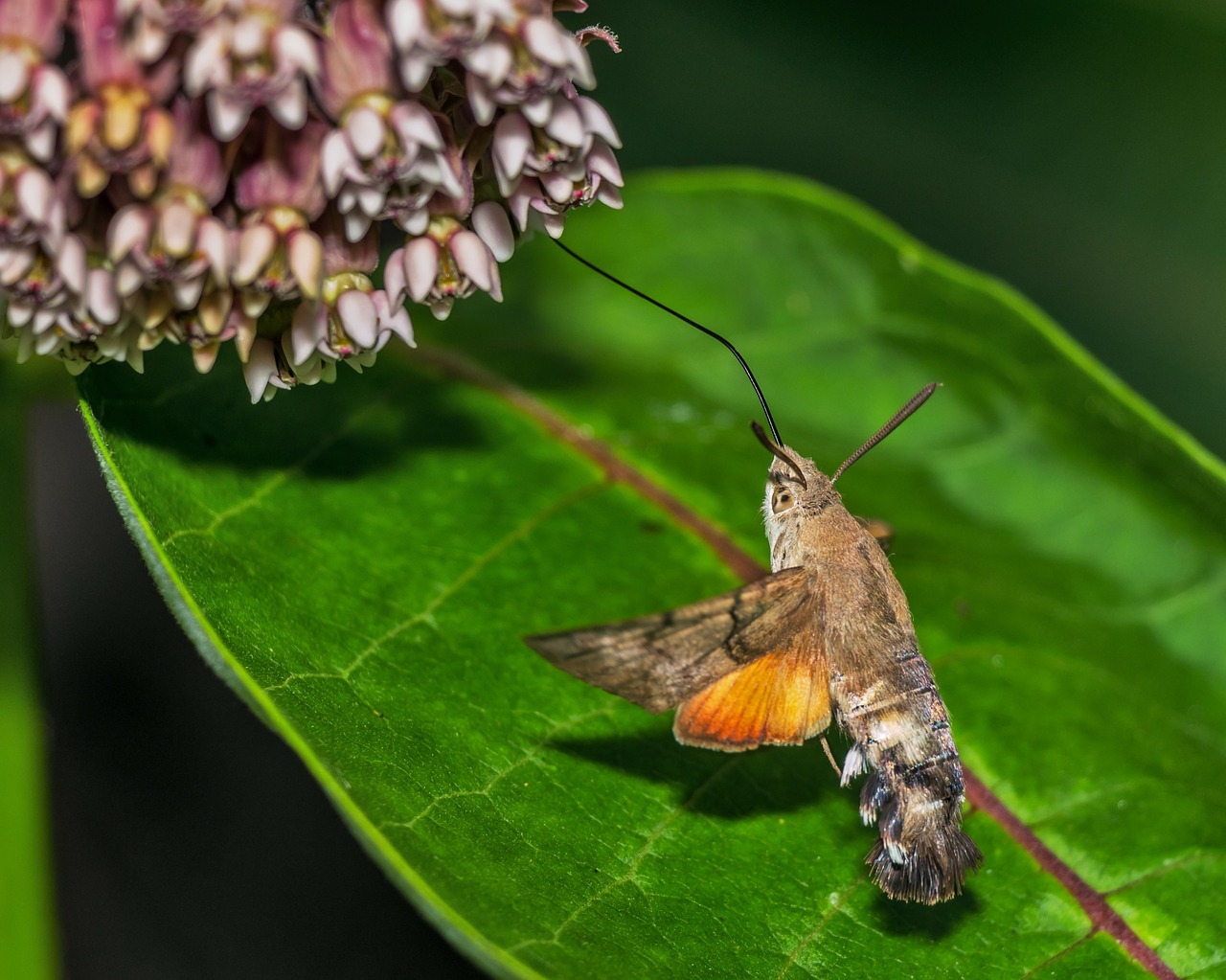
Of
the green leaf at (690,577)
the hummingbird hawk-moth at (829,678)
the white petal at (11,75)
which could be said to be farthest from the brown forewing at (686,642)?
the white petal at (11,75)

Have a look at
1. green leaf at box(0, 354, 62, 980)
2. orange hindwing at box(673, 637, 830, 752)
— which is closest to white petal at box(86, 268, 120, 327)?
green leaf at box(0, 354, 62, 980)

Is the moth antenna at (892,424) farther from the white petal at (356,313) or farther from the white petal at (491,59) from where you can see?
the white petal at (491,59)

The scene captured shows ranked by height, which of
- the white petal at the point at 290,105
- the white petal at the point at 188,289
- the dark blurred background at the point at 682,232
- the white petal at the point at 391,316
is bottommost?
the dark blurred background at the point at 682,232

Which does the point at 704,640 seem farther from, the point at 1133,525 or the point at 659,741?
the point at 1133,525

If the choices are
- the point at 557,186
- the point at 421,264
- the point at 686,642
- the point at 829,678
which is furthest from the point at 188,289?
the point at 829,678

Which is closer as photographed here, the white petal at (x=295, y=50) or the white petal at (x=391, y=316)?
the white petal at (x=295, y=50)

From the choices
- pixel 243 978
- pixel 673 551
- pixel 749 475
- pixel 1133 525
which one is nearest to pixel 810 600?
pixel 673 551
